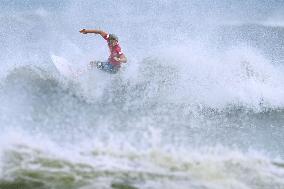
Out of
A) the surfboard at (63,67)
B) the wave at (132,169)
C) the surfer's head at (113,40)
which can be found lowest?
the wave at (132,169)

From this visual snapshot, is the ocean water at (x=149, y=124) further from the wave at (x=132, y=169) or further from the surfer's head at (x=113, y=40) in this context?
the surfer's head at (x=113, y=40)

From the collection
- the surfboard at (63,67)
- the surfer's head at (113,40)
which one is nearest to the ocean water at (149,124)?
the surfboard at (63,67)

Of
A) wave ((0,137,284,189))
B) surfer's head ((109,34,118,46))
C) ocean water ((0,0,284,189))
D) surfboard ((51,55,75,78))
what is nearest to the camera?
wave ((0,137,284,189))

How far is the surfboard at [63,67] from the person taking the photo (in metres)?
18.0

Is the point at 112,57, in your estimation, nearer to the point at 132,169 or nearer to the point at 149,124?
the point at 149,124

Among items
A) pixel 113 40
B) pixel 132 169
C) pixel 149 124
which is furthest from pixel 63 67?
pixel 132 169

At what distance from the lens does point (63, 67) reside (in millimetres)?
18172

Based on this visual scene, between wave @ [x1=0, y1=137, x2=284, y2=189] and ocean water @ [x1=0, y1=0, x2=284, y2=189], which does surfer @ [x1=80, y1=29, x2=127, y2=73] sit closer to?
ocean water @ [x1=0, y1=0, x2=284, y2=189]

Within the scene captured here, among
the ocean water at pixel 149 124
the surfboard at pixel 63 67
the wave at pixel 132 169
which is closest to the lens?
the wave at pixel 132 169

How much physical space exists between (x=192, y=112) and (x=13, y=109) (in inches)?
216

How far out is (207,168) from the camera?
11.4m

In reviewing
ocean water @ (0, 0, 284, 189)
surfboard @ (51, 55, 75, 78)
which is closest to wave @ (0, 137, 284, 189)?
ocean water @ (0, 0, 284, 189)

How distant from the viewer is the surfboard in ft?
59.0

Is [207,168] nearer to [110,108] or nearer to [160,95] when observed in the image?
[110,108]
